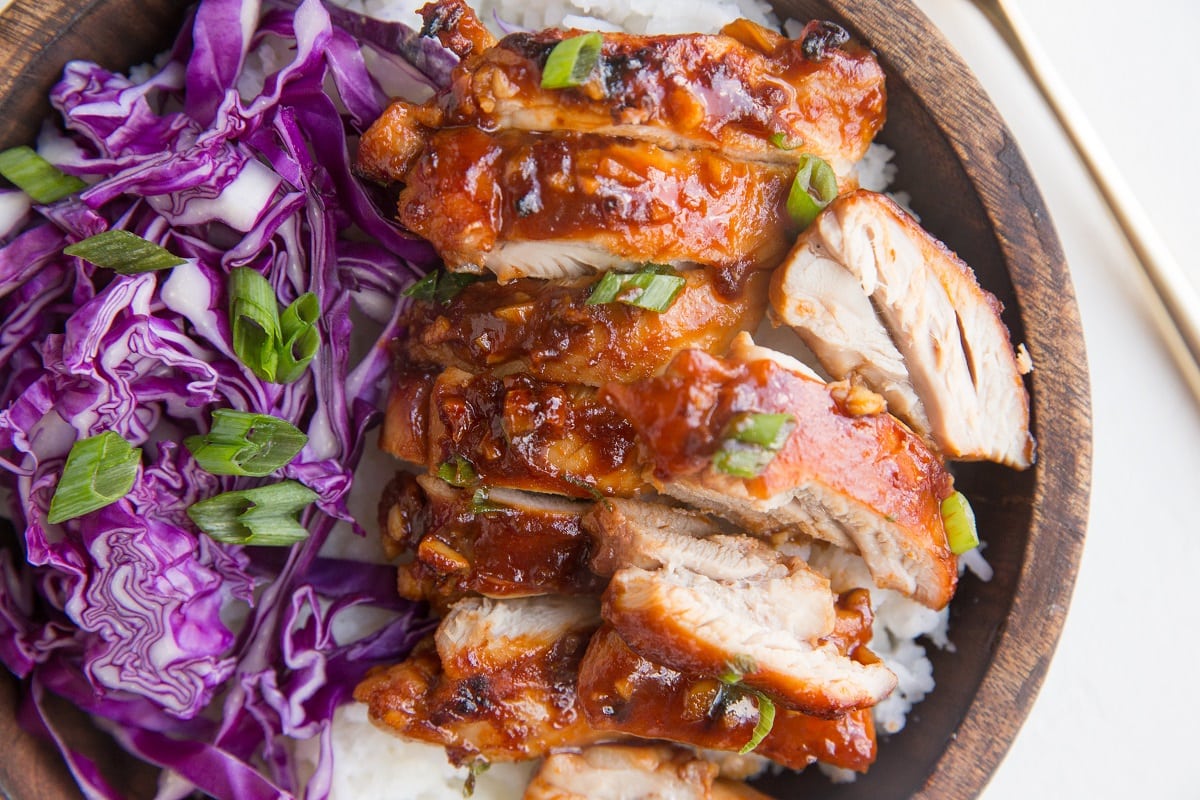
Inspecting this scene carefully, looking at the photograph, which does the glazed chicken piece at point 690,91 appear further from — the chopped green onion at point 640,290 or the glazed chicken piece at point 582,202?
the chopped green onion at point 640,290

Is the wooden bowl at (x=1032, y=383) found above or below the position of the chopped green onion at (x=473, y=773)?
above

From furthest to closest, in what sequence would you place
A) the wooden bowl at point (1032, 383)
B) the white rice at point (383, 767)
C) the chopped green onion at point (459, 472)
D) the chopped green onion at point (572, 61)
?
1. the white rice at point (383, 767)
2. the wooden bowl at point (1032, 383)
3. the chopped green onion at point (459, 472)
4. the chopped green onion at point (572, 61)

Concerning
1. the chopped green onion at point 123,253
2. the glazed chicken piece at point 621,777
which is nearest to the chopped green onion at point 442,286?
the chopped green onion at point 123,253

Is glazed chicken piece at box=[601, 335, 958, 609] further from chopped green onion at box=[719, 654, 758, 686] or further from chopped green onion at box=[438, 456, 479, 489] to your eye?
chopped green onion at box=[438, 456, 479, 489]

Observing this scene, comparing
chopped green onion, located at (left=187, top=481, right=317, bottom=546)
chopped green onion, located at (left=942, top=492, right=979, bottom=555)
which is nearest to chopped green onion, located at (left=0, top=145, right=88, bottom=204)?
chopped green onion, located at (left=187, top=481, right=317, bottom=546)

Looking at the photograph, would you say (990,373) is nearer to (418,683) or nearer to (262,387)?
(418,683)

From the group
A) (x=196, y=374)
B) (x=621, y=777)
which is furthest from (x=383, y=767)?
(x=196, y=374)

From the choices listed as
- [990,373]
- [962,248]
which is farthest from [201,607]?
[962,248]
